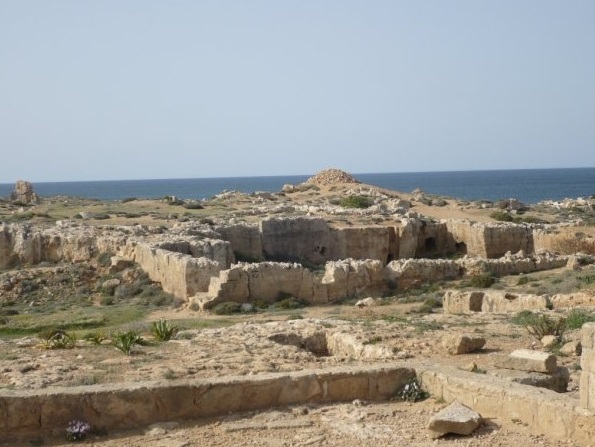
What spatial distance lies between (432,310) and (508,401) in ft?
35.2

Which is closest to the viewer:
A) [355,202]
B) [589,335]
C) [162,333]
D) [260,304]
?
[589,335]

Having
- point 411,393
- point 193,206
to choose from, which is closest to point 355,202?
point 193,206

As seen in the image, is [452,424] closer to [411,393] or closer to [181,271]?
[411,393]

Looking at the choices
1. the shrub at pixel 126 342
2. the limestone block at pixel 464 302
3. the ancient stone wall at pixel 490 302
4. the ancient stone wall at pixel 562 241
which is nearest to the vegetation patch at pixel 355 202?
the ancient stone wall at pixel 562 241

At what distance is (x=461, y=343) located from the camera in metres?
9.87

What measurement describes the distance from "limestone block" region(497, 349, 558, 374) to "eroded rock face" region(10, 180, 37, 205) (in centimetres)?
3722

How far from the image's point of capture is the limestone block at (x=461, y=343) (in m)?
9.87

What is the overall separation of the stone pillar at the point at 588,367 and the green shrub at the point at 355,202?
31374 millimetres

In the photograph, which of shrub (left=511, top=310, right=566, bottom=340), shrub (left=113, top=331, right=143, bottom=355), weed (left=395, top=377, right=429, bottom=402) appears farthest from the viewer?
shrub (left=511, top=310, right=566, bottom=340)

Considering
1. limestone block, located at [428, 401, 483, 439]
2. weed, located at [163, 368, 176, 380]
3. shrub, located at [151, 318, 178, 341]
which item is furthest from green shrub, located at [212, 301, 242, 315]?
limestone block, located at [428, 401, 483, 439]

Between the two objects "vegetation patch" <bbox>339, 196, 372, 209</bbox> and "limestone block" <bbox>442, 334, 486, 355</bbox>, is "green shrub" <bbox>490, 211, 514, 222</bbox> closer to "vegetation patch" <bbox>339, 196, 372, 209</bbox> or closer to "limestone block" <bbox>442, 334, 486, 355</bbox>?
"vegetation patch" <bbox>339, 196, 372, 209</bbox>

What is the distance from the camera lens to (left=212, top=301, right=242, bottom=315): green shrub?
17.9m

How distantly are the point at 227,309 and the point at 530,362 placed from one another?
10.6 m

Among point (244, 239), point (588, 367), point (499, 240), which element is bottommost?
point (499, 240)
